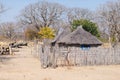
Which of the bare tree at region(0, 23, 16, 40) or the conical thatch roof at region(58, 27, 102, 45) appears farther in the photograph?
the bare tree at region(0, 23, 16, 40)

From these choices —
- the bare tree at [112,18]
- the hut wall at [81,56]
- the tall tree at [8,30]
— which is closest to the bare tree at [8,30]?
the tall tree at [8,30]

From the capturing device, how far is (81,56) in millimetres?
24234

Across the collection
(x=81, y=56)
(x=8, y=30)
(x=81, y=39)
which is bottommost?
(x=81, y=56)

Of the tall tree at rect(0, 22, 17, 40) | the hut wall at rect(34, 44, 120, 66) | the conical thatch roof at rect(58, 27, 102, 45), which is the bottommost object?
the hut wall at rect(34, 44, 120, 66)

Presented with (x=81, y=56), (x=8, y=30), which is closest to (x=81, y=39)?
(x=81, y=56)

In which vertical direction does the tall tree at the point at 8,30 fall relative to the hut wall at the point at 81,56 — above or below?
Result: above

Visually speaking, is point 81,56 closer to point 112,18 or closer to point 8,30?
point 112,18

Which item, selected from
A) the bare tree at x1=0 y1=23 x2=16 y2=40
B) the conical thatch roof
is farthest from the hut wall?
the bare tree at x1=0 y1=23 x2=16 y2=40

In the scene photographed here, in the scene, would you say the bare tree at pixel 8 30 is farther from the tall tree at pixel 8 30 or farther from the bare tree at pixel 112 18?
the bare tree at pixel 112 18

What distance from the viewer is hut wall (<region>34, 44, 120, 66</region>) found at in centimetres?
2373

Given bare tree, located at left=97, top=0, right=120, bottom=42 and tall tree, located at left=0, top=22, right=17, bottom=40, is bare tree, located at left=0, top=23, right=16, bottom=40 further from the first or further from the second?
bare tree, located at left=97, top=0, right=120, bottom=42

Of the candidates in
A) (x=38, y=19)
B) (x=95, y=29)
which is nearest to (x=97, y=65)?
(x=95, y=29)

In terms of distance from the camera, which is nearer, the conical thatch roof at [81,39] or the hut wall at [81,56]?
the hut wall at [81,56]

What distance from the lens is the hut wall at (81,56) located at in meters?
23.7
